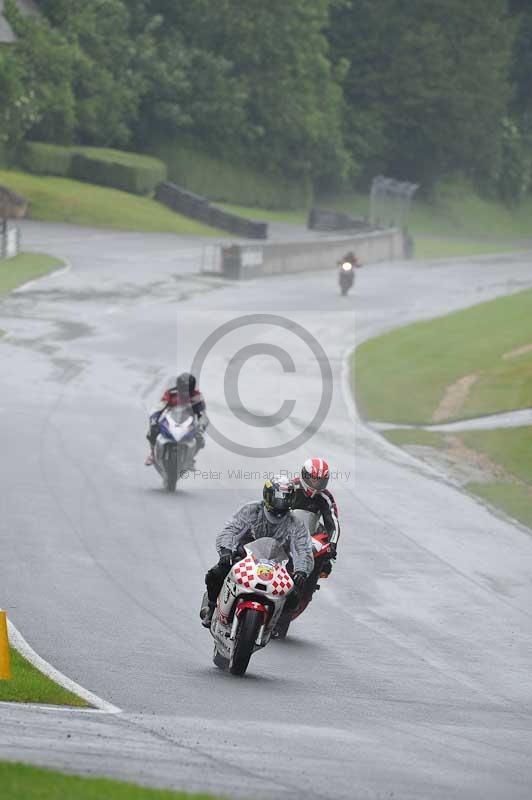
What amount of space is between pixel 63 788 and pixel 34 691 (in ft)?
10.7

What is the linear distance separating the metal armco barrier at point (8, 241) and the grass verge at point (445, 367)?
15101 millimetres

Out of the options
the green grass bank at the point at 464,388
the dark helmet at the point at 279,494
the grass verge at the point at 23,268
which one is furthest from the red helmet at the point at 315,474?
the grass verge at the point at 23,268

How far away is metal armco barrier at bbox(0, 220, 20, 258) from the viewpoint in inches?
2080

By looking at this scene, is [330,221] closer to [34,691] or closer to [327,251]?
[327,251]

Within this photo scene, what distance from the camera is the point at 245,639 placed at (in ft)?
41.4

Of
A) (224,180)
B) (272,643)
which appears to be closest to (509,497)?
(272,643)

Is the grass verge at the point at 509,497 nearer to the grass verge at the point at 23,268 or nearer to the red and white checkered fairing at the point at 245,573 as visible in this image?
the red and white checkered fairing at the point at 245,573

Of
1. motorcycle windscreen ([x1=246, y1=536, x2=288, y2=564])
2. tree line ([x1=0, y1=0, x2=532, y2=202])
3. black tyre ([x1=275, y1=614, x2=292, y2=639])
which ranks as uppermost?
tree line ([x1=0, y1=0, x2=532, y2=202])

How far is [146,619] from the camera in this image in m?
15.1

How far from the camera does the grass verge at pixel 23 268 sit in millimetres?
48531

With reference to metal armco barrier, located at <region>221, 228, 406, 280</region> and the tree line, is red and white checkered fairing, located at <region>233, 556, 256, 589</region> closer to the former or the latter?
metal armco barrier, located at <region>221, 228, 406, 280</region>

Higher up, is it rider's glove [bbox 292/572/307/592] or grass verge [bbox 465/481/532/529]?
rider's glove [bbox 292/572/307/592]

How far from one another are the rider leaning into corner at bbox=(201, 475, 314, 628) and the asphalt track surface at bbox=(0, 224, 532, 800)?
0.86 metres

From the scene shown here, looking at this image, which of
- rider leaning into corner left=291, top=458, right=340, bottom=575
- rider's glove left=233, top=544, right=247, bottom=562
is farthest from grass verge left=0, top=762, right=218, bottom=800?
rider leaning into corner left=291, top=458, right=340, bottom=575
